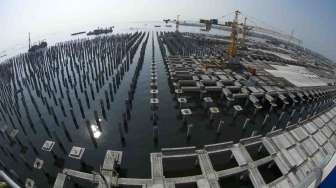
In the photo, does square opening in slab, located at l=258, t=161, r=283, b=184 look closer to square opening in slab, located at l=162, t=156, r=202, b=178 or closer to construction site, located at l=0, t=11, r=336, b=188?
construction site, located at l=0, t=11, r=336, b=188

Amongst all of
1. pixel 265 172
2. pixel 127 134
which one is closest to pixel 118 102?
pixel 127 134

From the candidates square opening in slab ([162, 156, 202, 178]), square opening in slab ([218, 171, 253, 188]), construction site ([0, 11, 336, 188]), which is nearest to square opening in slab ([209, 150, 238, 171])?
construction site ([0, 11, 336, 188])

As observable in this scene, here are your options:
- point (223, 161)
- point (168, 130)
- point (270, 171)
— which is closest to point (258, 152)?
point (270, 171)

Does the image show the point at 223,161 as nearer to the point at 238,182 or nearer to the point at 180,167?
the point at 238,182

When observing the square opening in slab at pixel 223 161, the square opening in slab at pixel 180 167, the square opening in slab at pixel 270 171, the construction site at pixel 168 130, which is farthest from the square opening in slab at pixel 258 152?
the square opening in slab at pixel 180 167

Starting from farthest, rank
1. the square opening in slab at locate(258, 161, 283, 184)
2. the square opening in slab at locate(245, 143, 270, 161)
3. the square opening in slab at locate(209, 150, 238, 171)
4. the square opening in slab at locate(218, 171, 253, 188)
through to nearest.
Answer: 1. the square opening in slab at locate(245, 143, 270, 161)
2. the square opening in slab at locate(209, 150, 238, 171)
3. the square opening in slab at locate(258, 161, 283, 184)
4. the square opening in slab at locate(218, 171, 253, 188)

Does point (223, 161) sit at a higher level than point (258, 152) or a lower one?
lower

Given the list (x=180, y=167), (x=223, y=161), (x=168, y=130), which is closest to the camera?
(x=180, y=167)

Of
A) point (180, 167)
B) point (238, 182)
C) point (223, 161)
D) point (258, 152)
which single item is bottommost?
point (238, 182)
